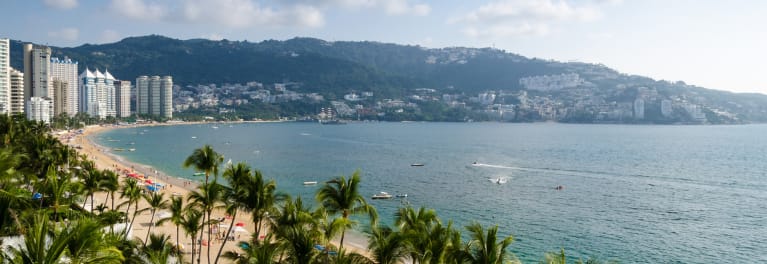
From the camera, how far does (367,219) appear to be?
1577 inches

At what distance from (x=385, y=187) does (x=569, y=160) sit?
3970 cm

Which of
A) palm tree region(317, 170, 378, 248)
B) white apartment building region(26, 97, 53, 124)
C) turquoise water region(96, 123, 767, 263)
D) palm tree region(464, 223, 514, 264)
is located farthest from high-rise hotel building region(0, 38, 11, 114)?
palm tree region(464, 223, 514, 264)

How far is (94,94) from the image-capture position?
6870 inches

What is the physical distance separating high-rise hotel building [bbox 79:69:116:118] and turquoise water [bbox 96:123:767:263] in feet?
242

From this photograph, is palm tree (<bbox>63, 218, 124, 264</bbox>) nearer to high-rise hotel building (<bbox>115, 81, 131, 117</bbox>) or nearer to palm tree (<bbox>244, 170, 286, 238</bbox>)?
palm tree (<bbox>244, 170, 286, 238</bbox>)

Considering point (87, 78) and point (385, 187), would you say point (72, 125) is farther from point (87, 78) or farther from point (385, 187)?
point (385, 187)

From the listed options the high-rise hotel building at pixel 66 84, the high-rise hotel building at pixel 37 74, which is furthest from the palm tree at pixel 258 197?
the high-rise hotel building at pixel 66 84

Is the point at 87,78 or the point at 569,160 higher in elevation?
the point at 87,78

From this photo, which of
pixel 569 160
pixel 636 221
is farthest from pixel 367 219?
pixel 569 160

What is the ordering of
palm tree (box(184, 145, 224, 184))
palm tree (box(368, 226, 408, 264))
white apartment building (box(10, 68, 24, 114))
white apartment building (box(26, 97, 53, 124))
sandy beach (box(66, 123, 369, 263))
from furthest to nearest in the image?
white apartment building (box(26, 97, 53, 124)) < white apartment building (box(10, 68, 24, 114)) < sandy beach (box(66, 123, 369, 263)) < palm tree (box(184, 145, 224, 184)) < palm tree (box(368, 226, 408, 264))

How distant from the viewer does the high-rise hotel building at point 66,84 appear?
144100 mm

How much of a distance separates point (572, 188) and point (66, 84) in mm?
140234

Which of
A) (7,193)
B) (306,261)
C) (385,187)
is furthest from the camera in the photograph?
(385,187)

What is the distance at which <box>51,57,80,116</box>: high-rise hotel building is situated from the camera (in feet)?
473
